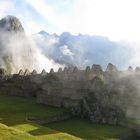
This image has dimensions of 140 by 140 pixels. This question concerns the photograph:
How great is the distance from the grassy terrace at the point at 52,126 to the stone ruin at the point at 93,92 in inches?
113

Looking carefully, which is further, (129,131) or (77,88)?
(77,88)

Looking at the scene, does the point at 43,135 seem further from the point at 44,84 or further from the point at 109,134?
the point at 44,84

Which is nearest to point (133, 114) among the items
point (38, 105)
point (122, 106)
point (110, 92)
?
point (122, 106)

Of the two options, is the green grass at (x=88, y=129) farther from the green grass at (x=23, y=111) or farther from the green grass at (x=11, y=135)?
the green grass at (x=11, y=135)

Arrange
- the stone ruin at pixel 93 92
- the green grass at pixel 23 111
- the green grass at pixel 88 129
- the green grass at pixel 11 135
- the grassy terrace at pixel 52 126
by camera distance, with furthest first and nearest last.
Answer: the stone ruin at pixel 93 92 → the green grass at pixel 23 111 → the green grass at pixel 88 129 → the grassy terrace at pixel 52 126 → the green grass at pixel 11 135

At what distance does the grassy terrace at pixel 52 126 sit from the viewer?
54.5 m

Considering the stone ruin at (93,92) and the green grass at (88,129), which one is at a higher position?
the stone ruin at (93,92)

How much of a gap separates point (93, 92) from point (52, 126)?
17861 mm

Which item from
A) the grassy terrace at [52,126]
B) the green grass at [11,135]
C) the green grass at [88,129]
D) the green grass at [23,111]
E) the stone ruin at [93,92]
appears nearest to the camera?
the green grass at [11,135]

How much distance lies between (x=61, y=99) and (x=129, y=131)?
2301 cm

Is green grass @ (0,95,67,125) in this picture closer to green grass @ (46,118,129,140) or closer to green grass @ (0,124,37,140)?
green grass @ (46,118,129,140)

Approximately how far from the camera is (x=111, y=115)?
74812 millimetres

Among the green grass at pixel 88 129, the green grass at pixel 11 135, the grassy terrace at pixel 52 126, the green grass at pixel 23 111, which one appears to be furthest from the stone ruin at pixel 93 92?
the green grass at pixel 11 135

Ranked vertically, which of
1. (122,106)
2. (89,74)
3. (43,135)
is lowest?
(43,135)
